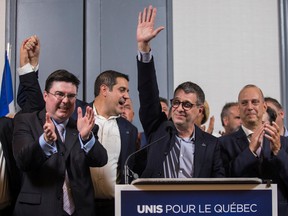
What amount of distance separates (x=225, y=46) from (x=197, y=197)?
3.07 metres

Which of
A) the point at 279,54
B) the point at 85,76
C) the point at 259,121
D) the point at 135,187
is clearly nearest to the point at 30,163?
the point at 135,187

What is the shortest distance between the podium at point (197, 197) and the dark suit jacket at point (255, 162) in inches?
27.9

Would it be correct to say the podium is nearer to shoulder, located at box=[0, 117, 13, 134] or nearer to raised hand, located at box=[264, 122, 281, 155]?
raised hand, located at box=[264, 122, 281, 155]

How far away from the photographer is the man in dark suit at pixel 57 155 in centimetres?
290

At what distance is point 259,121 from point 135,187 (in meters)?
1.39

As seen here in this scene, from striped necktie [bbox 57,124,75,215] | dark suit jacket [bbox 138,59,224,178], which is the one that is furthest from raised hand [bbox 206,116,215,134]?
striped necktie [bbox 57,124,75,215]

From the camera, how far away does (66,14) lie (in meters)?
5.27

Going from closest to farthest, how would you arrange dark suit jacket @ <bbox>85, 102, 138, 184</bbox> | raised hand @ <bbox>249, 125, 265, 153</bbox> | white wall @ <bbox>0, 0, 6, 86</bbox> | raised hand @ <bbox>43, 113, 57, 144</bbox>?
1. raised hand @ <bbox>43, 113, 57, 144</bbox>
2. raised hand @ <bbox>249, 125, 265, 153</bbox>
3. dark suit jacket @ <bbox>85, 102, 138, 184</bbox>
4. white wall @ <bbox>0, 0, 6, 86</bbox>

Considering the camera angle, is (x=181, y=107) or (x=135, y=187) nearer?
(x=135, y=187)

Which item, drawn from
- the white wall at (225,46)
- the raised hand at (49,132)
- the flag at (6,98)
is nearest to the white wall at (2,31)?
the flag at (6,98)

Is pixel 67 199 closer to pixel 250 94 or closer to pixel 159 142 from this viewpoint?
pixel 159 142

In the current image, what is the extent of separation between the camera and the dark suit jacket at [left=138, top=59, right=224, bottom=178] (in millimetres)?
3225

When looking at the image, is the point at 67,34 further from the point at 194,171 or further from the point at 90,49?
the point at 194,171

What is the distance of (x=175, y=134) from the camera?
334cm
